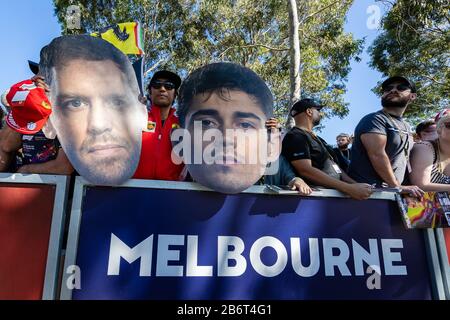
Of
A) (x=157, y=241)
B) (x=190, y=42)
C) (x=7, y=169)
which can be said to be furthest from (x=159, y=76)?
(x=190, y=42)

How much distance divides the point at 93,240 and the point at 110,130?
62cm

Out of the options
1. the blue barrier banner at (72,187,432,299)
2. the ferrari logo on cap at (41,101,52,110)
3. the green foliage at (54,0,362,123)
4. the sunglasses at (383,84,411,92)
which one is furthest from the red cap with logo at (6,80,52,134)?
the green foliage at (54,0,362,123)

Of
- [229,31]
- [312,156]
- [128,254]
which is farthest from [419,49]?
[128,254]

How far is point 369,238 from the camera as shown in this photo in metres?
2.16

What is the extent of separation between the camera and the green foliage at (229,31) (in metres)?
12.2

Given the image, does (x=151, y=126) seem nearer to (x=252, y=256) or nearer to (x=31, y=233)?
(x=31, y=233)

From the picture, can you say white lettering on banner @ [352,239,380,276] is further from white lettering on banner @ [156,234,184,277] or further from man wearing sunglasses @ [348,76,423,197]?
white lettering on banner @ [156,234,184,277]

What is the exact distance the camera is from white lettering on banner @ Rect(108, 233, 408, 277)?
1842 millimetres

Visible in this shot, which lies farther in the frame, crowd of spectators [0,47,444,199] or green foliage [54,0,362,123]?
green foliage [54,0,362,123]

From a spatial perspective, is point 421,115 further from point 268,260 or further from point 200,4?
point 268,260

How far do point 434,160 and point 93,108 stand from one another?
8.00 feet

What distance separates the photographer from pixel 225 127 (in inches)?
84.8

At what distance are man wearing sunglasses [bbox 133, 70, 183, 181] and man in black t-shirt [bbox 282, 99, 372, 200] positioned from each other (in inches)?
32.6

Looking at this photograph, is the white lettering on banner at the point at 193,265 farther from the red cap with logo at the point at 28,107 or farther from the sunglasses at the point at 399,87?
the sunglasses at the point at 399,87
